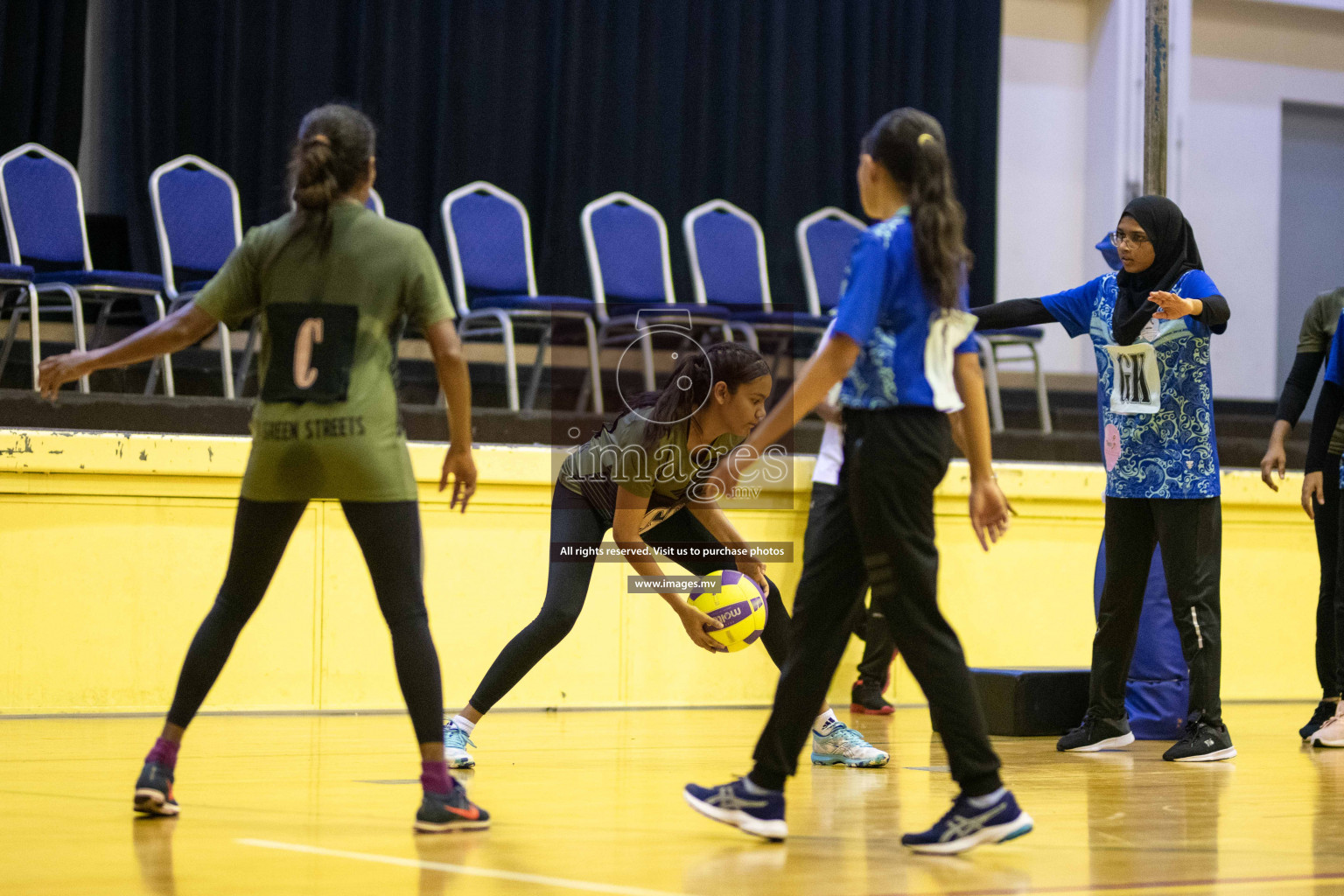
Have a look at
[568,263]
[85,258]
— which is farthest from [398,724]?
[568,263]

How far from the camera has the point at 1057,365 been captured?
31.7ft

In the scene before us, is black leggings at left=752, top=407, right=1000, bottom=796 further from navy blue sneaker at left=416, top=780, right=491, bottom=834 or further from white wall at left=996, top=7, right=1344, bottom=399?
white wall at left=996, top=7, right=1344, bottom=399

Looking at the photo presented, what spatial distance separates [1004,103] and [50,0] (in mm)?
5820

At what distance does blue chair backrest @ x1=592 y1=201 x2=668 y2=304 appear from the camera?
24.4 feet

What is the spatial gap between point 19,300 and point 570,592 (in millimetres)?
3636

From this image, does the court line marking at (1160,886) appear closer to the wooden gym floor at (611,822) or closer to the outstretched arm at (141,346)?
the wooden gym floor at (611,822)

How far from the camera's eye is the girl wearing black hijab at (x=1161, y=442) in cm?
420

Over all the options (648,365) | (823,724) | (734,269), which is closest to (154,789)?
(823,724)

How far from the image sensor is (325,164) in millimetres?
2756

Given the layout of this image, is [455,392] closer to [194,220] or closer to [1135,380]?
[1135,380]

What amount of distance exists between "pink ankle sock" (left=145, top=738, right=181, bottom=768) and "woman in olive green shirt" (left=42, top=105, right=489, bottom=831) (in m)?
0.40

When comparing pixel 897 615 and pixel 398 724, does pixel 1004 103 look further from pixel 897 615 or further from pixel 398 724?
pixel 897 615

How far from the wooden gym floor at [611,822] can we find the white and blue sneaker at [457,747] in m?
0.06

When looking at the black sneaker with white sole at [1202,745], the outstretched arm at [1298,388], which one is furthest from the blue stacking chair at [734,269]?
the black sneaker with white sole at [1202,745]
